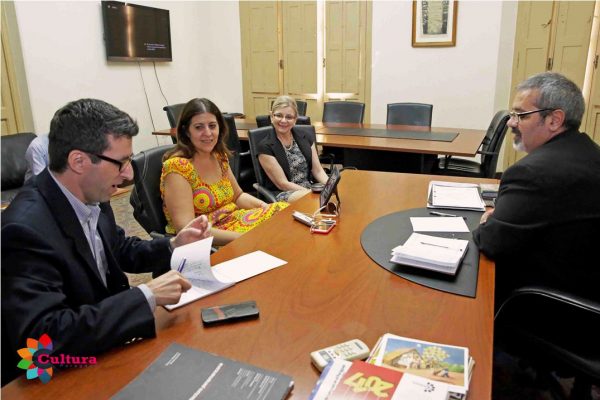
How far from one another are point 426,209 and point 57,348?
1.59 metres

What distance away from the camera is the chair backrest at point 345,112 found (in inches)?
204

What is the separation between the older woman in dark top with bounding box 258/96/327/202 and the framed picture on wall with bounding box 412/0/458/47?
3293 mm

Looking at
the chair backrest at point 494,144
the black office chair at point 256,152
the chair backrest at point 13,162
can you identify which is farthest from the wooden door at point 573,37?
the chair backrest at point 13,162

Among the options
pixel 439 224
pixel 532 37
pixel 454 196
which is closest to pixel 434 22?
pixel 532 37

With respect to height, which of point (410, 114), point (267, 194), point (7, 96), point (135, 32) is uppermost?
point (135, 32)

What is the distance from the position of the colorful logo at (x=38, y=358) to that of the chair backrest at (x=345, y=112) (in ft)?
14.7

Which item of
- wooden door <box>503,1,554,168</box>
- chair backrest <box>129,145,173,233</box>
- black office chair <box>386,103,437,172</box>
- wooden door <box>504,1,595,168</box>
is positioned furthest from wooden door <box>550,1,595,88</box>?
chair backrest <box>129,145,173,233</box>

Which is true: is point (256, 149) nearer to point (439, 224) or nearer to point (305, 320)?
point (439, 224)

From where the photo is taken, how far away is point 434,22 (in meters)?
5.77

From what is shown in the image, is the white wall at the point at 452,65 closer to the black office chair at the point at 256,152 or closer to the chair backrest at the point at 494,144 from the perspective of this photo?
the chair backrest at the point at 494,144

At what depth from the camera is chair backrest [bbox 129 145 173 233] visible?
2.13 meters

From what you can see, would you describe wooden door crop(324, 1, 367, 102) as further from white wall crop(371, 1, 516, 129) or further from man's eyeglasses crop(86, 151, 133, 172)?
man's eyeglasses crop(86, 151, 133, 172)

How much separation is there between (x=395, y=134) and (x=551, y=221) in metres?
2.83

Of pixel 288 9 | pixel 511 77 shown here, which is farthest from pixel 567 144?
pixel 288 9
